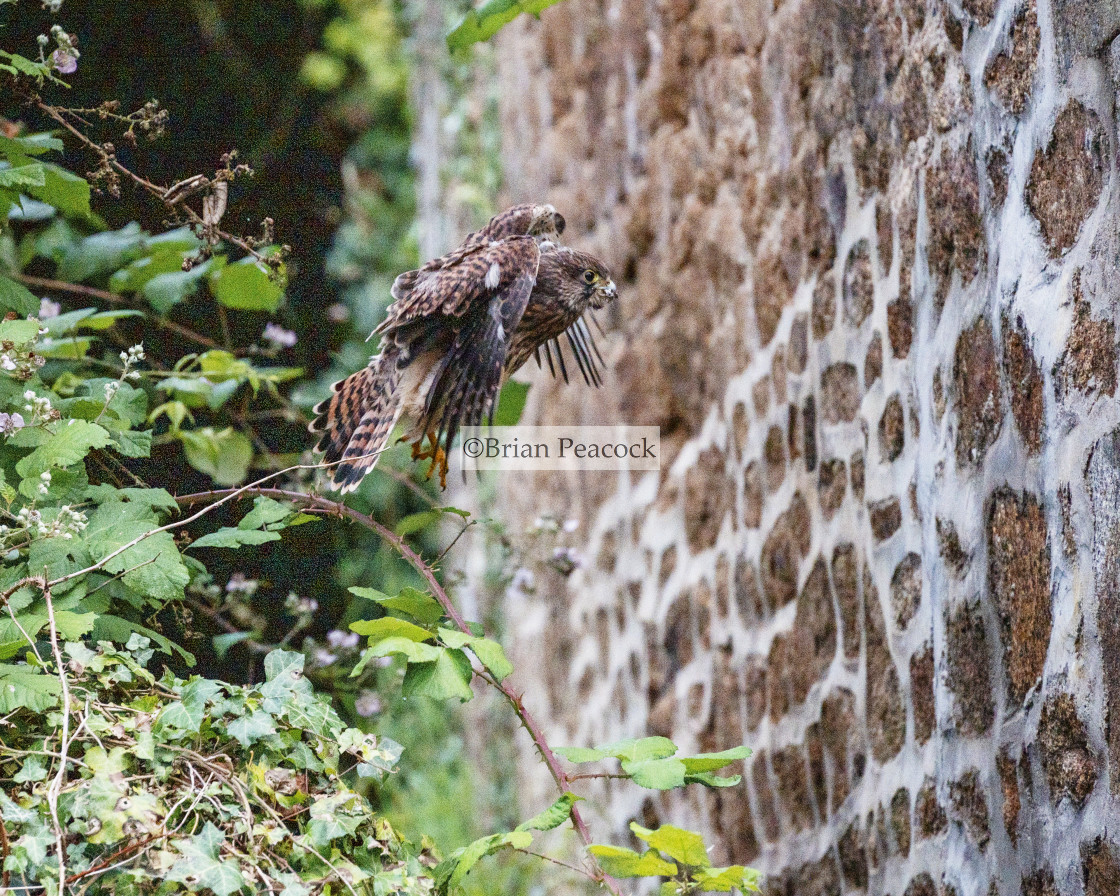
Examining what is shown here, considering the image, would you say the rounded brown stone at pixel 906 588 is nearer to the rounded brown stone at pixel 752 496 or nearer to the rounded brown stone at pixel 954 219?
the rounded brown stone at pixel 954 219

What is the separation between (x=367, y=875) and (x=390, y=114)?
639cm

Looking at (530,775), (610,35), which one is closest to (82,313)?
(610,35)

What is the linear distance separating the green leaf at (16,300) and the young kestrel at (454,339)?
1.59ft

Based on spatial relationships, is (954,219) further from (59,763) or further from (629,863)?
(59,763)

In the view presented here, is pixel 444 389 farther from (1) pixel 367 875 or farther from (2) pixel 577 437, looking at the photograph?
(2) pixel 577 437

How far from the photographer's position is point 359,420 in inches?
63.5

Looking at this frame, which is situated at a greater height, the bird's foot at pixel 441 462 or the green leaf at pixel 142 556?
the bird's foot at pixel 441 462

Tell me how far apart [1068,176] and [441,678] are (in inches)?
42.4

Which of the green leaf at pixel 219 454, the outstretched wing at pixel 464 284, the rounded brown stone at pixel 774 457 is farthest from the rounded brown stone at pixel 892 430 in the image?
the green leaf at pixel 219 454

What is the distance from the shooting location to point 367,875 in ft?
4.31

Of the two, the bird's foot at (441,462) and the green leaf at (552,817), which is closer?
the green leaf at (552,817)

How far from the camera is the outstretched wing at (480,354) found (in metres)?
1.51

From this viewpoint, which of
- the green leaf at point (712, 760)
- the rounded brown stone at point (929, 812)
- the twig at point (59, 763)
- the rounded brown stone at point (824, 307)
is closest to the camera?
the twig at point (59, 763)

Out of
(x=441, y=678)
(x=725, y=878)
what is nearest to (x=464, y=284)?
(x=441, y=678)
